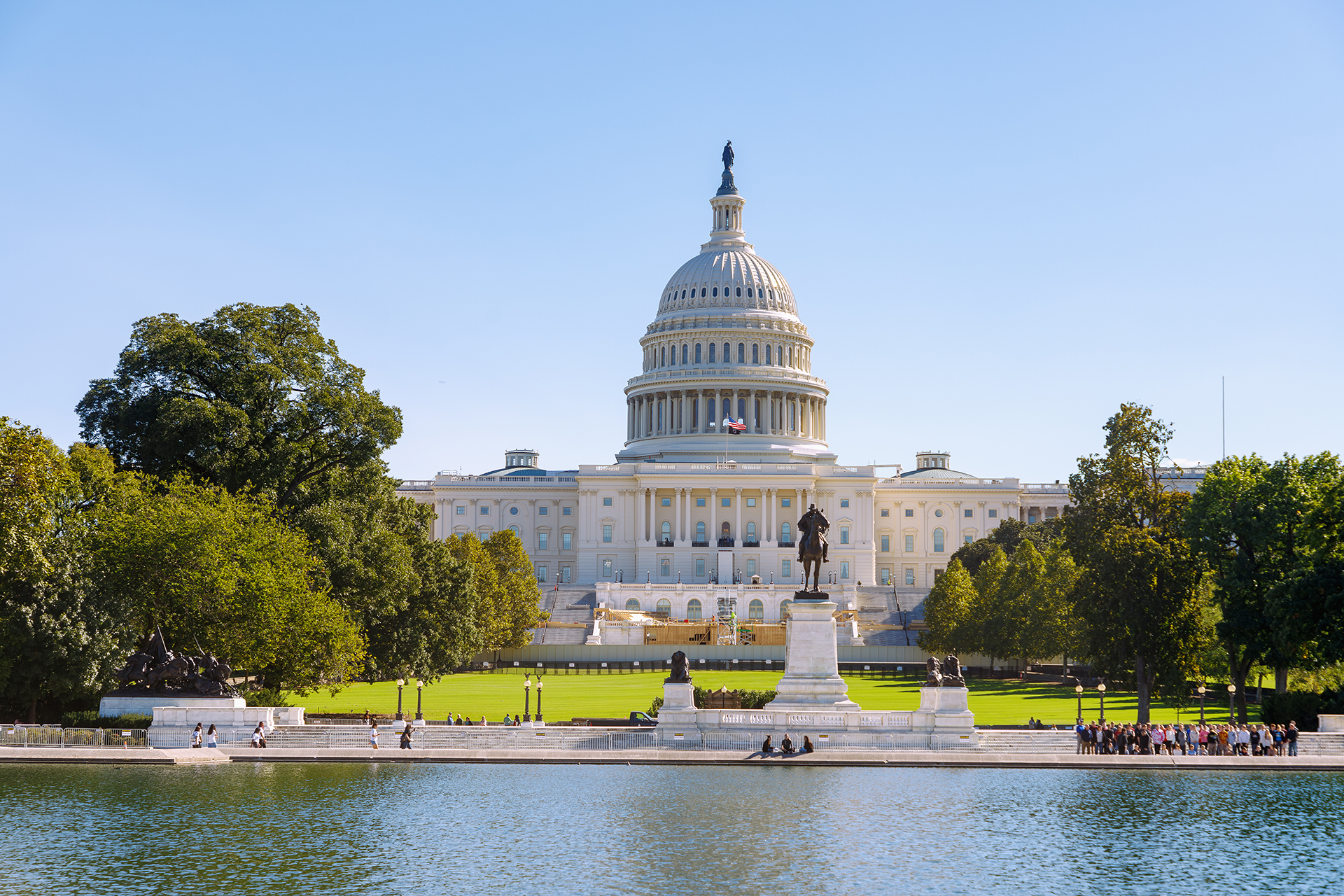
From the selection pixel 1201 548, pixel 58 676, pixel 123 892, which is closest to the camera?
pixel 123 892

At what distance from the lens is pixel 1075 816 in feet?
119

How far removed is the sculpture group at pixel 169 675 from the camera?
2007 inches

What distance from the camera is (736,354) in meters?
177

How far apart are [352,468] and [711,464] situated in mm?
98481

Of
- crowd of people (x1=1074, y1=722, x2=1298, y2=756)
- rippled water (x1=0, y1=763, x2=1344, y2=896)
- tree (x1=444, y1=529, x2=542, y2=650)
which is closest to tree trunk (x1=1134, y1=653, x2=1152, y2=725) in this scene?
crowd of people (x1=1074, y1=722, x2=1298, y2=756)

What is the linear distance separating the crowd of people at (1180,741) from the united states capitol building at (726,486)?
334ft

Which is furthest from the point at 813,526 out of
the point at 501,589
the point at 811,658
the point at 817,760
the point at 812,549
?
the point at 501,589

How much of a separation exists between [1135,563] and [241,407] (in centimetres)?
3781

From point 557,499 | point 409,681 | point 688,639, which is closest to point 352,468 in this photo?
point 409,681

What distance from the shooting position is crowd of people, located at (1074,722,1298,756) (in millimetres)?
48844

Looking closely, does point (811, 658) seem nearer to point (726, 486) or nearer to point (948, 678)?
point (948, 678)

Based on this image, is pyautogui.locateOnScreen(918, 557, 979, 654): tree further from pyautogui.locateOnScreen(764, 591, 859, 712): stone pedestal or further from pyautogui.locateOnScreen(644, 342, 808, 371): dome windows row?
pyautogui.locateOnScreen(644, 342, 808, 371): dome windows row

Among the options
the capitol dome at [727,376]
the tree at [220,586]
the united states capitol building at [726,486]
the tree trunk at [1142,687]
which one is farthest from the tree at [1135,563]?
the capitol dome at [727,376]

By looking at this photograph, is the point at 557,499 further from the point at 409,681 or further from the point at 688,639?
the point at 409,681
